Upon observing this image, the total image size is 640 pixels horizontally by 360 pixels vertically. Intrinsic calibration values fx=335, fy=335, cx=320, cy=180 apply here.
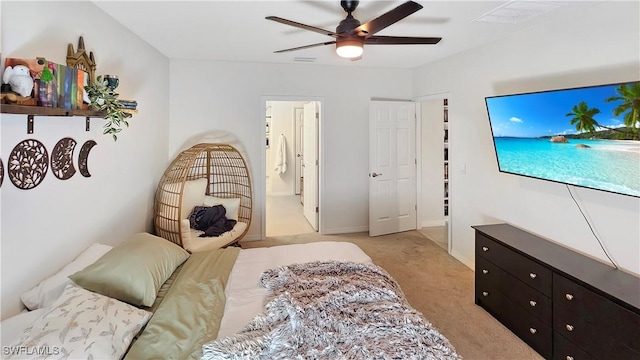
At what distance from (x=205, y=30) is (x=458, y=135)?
2.97 m

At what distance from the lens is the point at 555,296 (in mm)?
2168

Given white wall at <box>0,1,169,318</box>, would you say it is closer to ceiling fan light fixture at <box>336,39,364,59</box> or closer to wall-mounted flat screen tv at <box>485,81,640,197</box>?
ceiling fan light fixture at <box>336,39,364,59</box>

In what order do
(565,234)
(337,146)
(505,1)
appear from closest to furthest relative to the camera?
1. (505,1)
2. (565,234)
3. (337,146)

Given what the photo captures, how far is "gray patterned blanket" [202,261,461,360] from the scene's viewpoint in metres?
1.38

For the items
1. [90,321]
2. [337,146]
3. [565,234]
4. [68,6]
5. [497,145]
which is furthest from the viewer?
[337,146]

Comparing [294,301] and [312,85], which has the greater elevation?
[312,85]

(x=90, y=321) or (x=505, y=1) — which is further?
(x=505, y=1)

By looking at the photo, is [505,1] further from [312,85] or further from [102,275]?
[102,275]

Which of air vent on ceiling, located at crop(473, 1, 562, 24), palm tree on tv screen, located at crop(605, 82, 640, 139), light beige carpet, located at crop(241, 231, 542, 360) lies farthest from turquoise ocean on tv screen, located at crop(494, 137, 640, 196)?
light beige carpet, located at crop(241, 231, 542, 360)

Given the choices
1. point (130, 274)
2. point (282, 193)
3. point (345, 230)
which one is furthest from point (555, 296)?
point (282, 193)

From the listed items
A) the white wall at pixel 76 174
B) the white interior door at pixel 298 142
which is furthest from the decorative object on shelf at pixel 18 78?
the white interior door at pixel 298 142

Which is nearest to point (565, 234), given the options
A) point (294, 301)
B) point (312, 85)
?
point (294, 301)

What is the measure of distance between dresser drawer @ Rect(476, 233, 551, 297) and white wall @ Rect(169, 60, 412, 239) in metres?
2.38

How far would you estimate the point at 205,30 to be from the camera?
10.2 feet
